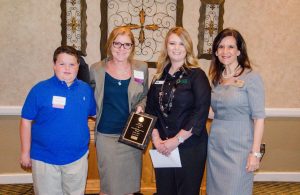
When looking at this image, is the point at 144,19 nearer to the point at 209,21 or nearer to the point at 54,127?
the point at 209,21

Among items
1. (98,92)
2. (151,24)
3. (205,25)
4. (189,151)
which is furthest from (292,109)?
(98,92)

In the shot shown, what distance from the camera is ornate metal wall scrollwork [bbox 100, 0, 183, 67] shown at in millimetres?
3773

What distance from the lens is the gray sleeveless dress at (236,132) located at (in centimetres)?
218

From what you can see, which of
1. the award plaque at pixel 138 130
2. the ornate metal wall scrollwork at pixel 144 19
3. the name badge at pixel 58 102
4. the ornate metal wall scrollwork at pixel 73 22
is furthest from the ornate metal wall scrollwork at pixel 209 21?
the name badge at pixel 58 102

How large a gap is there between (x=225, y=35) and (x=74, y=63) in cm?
111

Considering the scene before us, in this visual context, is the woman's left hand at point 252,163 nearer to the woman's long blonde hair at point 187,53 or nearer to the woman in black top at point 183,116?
the woman in black top at point 183,116

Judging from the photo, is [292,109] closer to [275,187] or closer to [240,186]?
[275,187]

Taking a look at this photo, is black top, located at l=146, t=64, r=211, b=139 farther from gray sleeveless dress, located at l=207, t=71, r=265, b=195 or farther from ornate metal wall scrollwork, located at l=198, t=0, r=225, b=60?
ornate metal wall scrollwork, located at l=198, t=0, r=225, b=60

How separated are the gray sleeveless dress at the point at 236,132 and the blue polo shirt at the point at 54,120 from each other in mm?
1036

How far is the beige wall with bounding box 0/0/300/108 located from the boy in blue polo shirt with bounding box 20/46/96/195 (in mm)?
1609

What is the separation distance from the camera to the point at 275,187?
406 centimetres

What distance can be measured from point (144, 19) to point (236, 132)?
2105 millimetres

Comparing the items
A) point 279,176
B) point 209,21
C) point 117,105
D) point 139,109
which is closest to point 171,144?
point 139,109

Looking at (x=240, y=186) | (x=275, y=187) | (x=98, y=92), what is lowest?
(x=275, y=187)
